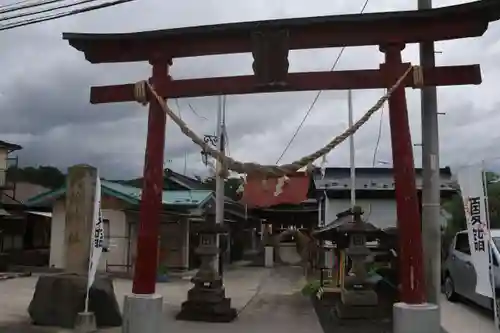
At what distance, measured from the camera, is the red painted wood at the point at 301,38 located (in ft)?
24.1

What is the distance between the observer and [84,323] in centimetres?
1031

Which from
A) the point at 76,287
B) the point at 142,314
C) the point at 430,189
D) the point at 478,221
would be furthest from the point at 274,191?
the point at 142,314

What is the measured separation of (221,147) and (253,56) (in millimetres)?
9992

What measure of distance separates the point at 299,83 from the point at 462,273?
8.35m

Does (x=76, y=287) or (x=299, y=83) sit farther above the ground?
(x=299, y=83)

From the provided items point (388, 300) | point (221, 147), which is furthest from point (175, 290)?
point (388, 300)

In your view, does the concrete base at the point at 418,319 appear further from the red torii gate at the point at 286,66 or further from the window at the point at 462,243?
the window at the point at 462,243

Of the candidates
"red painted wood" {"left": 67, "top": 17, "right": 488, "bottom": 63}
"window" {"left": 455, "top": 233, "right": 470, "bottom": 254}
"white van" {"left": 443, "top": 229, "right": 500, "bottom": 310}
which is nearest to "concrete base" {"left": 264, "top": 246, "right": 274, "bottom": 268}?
"white van" {"left": 443, "top": 229, "right": 500, "bottom": 310}

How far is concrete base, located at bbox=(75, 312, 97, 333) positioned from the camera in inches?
405

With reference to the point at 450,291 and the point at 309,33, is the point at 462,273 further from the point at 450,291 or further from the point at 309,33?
the point at 309,33

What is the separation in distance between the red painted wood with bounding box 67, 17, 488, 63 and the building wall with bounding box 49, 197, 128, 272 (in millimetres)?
16823

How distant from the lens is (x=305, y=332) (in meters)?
11.3

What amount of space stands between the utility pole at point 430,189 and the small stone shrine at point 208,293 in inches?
238

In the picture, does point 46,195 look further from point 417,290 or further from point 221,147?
point 417,290
